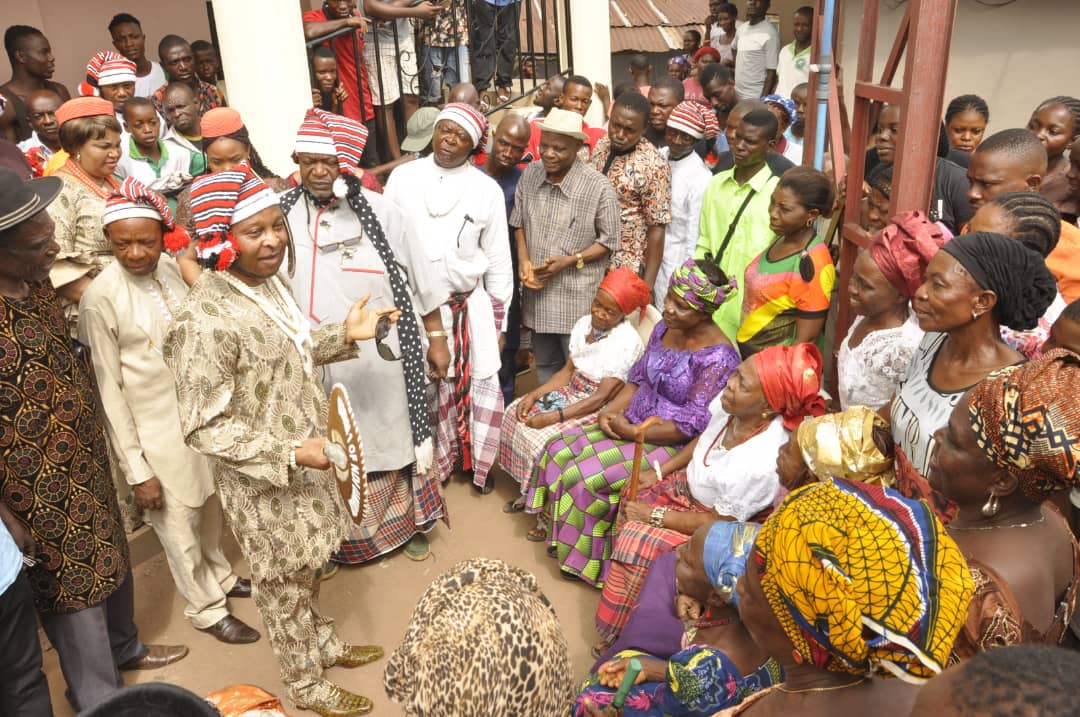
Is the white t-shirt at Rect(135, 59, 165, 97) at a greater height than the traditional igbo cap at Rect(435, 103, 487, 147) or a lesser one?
greater

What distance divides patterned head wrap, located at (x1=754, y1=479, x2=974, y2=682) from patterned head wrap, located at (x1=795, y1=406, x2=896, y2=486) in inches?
46.9

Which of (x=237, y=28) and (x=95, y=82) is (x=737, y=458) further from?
(x=95, y=82)

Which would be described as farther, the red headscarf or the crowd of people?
the red headscarf

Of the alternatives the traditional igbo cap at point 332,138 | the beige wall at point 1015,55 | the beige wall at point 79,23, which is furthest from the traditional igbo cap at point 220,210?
the beige wall at point 1015,55

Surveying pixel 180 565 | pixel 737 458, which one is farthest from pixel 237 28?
pixel 737 458

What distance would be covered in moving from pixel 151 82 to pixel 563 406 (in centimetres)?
521

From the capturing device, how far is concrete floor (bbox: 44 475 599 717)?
12.1 feet

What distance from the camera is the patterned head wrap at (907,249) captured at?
3201mm

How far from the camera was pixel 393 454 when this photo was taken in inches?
165

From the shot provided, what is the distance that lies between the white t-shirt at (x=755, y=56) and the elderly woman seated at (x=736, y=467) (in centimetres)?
765

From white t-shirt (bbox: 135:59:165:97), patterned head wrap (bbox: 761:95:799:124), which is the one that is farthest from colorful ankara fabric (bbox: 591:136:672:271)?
white t-shirt (bbox: 135:59:165:97)

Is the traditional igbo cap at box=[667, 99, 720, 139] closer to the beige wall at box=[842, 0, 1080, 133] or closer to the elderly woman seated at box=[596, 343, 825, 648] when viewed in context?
the elderly woman seated at box=[596, 343, 825, 648]

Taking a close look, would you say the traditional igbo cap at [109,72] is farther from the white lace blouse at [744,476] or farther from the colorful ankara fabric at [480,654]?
the colorful ankara fabric at [480,654]

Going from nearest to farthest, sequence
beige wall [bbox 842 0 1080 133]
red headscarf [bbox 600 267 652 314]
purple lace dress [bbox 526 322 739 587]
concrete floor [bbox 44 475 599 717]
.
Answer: concrete floor [bbox 44 475 599 717]
purple lace dress [bbox 526 322 739 587]
red headscarf [bbox 600 267 652 314]
beige wall [bbox 842 0 1080 133]
